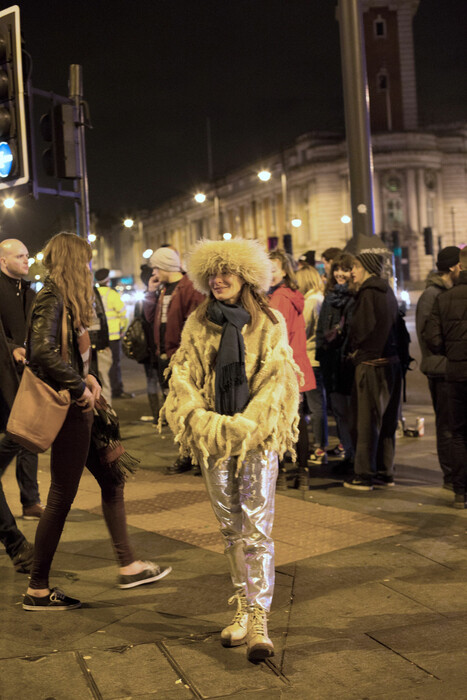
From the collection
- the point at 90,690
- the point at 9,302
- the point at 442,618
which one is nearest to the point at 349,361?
the point at 9,302

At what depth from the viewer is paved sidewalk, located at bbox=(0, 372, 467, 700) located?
3711 millimetres

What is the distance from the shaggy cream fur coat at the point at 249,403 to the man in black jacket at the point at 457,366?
8.33ft

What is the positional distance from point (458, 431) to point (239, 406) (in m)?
2.93

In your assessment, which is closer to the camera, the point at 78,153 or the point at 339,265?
the point at 339,265

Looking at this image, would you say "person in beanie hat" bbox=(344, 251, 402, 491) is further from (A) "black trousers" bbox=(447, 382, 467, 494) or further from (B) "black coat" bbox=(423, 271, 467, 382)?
(A) "black trousers" bbox=(447, 382, 467, 494)

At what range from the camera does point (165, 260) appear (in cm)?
841

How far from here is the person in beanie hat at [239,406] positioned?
4062mm

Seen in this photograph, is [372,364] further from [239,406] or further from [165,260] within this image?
[239,406]

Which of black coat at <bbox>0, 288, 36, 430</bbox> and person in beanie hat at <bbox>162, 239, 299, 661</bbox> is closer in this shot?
person in beanie hat at <bbox>162, 239, 299, 661</bbox>

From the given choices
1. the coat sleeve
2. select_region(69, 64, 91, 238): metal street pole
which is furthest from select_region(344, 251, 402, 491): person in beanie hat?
select_region(69, 64, 91, 238): metal street pole

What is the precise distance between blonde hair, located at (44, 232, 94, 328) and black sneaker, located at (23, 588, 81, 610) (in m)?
1.41

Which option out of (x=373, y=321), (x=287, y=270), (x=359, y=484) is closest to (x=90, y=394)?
(x=287, y=270)

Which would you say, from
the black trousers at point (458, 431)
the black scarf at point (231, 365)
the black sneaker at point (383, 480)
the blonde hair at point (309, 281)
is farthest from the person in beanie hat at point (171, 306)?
the black scarf at point (231, 365)

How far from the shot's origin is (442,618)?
433cm
